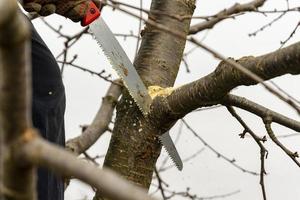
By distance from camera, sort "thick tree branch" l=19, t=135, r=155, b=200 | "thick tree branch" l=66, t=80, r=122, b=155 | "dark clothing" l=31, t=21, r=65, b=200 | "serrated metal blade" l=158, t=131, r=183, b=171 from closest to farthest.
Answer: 1. "thick tree branch" l=19, t=135, r=155, b=200
2. "dark clothing" l=31, t=21, r=65, b=200
3. "serrated metal blade" l=158, t=131, r=183, b=171
4. "thick tree branch" l=66, t=80, r=122, b=155

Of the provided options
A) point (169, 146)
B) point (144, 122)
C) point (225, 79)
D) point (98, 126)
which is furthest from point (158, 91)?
point (98, 126)

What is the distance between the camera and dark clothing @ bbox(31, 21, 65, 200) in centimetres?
126

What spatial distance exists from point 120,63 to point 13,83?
1.09 m

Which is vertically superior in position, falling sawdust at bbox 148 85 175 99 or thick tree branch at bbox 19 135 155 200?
falling sawdust at bbox 148 85 175 99

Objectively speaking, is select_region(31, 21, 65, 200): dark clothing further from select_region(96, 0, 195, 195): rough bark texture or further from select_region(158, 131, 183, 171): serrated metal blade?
select_region(158, 131, 183, 171): serrated metal blade

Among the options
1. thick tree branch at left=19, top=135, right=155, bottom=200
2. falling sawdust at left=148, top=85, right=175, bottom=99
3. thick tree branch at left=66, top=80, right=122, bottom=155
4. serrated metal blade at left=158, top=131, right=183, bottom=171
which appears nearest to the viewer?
thick tree branch at left=19, top=135, right=155, bottom=200

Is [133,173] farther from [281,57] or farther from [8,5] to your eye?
[8,5]

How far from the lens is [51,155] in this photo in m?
0.41

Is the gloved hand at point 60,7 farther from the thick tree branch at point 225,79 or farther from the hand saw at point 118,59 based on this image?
the thick tree branch at point 225,79

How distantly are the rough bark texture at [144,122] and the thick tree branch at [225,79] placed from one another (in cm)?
12

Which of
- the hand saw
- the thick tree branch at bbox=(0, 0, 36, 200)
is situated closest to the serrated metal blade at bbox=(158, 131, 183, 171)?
the hand saw

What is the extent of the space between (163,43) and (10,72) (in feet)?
4.01

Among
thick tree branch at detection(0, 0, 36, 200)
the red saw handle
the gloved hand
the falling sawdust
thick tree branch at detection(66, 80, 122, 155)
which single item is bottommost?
thick tree branch at detection(0, 0, 36, 200)

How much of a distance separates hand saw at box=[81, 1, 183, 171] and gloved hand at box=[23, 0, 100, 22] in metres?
0.02
